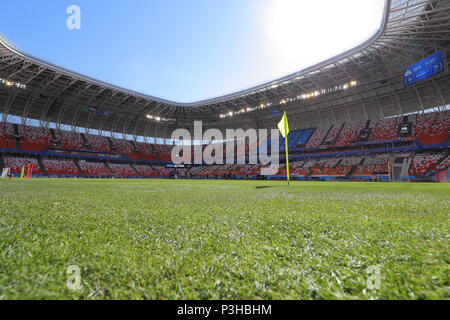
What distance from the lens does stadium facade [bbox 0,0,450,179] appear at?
65.8 ft

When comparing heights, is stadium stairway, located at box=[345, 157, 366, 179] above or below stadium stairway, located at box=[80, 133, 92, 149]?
below

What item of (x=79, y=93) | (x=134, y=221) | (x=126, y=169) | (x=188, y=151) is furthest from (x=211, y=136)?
(x=134, y=221)

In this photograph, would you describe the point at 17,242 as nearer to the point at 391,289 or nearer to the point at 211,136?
the point at 391,289

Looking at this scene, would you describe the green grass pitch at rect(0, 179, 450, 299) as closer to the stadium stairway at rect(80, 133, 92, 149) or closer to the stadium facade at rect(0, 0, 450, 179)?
the stadium facade at rect(0, 0, 450, 179)

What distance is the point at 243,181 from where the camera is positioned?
64.8 ft

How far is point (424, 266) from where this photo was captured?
79 cm

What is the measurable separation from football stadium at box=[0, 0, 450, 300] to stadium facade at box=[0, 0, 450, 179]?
215 mm

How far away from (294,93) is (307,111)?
7.08m

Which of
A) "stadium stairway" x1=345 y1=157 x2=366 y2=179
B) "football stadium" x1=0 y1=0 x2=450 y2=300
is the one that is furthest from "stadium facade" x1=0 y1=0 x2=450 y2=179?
"football stadium" x1=0 y1=0 x2=450 y2=300

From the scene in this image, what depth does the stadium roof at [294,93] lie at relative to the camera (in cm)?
1752

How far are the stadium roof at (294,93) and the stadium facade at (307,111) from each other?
0.12 m

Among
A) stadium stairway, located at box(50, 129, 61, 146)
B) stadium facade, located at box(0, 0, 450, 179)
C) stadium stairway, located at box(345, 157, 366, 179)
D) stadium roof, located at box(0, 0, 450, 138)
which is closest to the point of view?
stadium roof, located at box(0, 0, 450, 138)

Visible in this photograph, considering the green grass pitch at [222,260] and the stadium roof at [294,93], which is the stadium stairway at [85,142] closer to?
the stadium roof at [294,93]

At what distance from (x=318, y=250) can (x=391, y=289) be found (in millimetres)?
386
